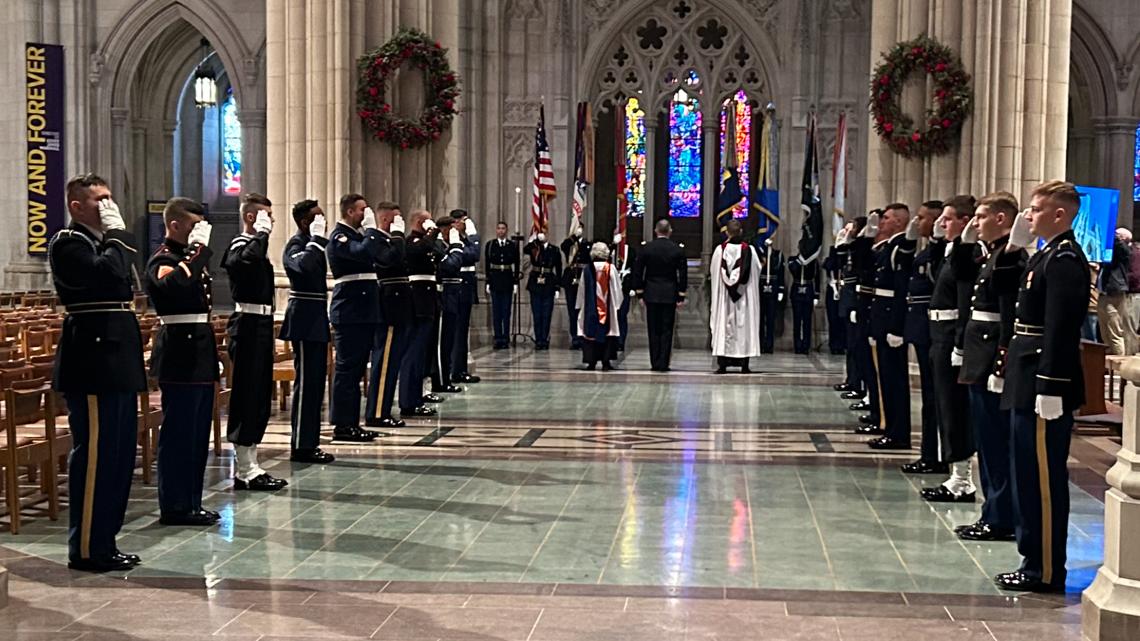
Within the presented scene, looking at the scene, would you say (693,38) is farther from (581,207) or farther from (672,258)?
(672,258)

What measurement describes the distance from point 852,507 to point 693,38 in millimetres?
15077

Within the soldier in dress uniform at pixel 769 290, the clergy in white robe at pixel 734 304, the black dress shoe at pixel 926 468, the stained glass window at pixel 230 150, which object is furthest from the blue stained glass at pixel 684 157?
the black dress shoe at pixel 926 468

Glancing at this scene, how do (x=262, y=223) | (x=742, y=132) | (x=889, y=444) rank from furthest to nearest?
1. (x=742, y=132)
2. (x=889, y=444)
3. (x=262, y=223)

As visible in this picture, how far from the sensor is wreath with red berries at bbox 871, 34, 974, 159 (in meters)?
11.9

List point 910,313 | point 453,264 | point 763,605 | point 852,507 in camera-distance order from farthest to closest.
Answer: point 453,264
point 910,313
point 852,507
point 763,605

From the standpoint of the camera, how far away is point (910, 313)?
8000 millimetres

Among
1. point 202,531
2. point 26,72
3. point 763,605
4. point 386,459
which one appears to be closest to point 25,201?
point 26,72

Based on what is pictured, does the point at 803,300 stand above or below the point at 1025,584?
above

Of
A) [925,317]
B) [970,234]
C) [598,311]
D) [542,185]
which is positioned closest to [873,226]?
[925,317]

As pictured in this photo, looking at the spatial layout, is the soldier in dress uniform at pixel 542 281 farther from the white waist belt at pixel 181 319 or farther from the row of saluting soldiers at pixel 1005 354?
the white waist belt at pixel 181 319

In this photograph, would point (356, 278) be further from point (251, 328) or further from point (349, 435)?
point (251, 328)

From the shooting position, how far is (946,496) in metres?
7.25

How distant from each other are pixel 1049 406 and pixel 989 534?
1.40 metres

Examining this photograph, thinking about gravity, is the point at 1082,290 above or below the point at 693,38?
below
